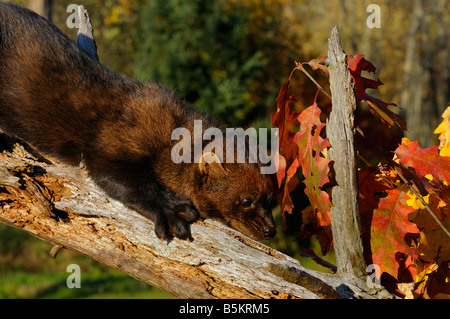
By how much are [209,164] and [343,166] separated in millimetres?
1542

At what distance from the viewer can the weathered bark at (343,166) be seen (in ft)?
8.20

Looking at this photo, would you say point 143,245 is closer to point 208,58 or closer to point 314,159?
point 314,159

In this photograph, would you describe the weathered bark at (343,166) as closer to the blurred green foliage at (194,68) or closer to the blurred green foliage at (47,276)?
the blurred green foliage at (47,276)

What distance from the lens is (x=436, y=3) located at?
27.9 meters

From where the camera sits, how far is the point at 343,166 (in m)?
2.61

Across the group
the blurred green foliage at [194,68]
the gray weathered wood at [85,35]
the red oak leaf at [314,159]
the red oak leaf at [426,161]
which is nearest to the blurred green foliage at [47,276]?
the blurred green foliage at [194,68]

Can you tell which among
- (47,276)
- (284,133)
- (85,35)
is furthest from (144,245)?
(47,276)

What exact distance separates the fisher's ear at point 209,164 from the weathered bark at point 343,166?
1344 mm

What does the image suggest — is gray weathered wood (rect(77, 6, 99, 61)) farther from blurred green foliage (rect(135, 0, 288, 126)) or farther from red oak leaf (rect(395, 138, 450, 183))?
blurred green foliage (rect(135, 0, 288, 126))

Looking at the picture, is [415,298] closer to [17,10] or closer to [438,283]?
[438,283]

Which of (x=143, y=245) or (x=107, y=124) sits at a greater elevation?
(x=107, y=124)

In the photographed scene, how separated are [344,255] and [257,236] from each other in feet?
4.32
